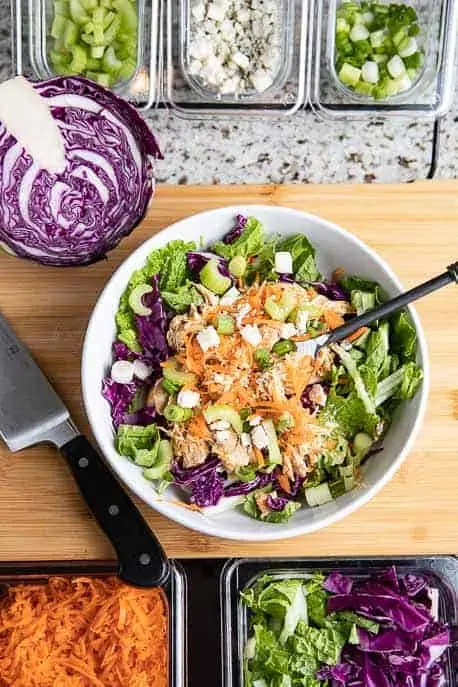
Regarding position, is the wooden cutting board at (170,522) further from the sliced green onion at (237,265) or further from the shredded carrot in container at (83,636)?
the sliced green onion at (237,265)

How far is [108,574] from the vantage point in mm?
1928

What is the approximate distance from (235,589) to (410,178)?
0.93 metres

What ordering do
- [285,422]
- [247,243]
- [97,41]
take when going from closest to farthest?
[285,422] < [247,243] < [97,41]

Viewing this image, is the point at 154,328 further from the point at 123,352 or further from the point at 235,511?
the point at 235,511

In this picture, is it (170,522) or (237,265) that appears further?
(170,522)

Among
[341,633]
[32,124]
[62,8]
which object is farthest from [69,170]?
[341,633]

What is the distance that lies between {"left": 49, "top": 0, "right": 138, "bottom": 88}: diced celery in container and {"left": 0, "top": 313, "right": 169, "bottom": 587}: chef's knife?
583 mm

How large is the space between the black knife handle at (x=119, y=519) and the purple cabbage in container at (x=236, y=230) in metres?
0.47

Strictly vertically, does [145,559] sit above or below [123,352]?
below

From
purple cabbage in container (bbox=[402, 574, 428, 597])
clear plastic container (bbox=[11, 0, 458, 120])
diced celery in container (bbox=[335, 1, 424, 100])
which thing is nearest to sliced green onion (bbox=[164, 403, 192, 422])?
purple cabbage in container (bbox=[402, 574, 428, 597])

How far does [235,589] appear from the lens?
197 centimetres

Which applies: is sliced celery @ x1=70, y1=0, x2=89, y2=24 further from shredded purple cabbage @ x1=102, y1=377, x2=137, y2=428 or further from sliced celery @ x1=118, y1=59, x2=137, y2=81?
shredded purple cabbage @ x1=102, y1=377, x2=137, y2=428

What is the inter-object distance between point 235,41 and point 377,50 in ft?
1.00

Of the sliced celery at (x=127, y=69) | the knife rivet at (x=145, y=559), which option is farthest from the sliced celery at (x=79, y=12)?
the knife rivet at (x=145, y=559)
